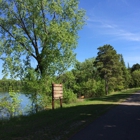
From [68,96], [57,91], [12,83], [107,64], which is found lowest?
[68,96]

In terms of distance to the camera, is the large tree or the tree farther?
the tree

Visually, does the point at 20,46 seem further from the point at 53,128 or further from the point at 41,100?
the point at 53,128

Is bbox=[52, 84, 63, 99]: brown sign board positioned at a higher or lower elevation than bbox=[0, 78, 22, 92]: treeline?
lower

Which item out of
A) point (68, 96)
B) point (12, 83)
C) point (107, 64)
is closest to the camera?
point (12, 83)

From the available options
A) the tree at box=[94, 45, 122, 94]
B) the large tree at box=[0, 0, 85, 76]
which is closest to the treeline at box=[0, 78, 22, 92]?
the large tree at box=[0, 0, 85, 76]

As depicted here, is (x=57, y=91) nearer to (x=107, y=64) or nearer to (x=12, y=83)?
(x=12, y=83)

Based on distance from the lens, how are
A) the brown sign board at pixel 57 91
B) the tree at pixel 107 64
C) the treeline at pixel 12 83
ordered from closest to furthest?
the brown sign board at pixel 57 91 → the treeline at pixel 12 83 → the tree at pixel 107 64

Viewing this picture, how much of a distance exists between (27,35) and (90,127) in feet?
44.9

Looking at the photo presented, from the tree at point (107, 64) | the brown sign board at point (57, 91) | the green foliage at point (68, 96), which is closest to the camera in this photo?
the brown sign board at point (57, 91)

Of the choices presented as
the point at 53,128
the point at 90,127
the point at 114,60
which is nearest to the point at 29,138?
the point at 53,128

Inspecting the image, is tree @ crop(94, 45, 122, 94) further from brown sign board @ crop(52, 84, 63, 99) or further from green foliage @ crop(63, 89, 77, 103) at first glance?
brown sign board @ crop(52, 84, 63, 99)

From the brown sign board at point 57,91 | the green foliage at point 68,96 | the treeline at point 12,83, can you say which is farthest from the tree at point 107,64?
the brown sign board at point 57,91

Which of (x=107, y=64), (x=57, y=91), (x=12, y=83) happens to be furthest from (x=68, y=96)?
(x=107, y=64)

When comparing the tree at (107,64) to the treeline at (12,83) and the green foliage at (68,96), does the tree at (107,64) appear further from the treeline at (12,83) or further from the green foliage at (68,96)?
the treeline at (12,83)
